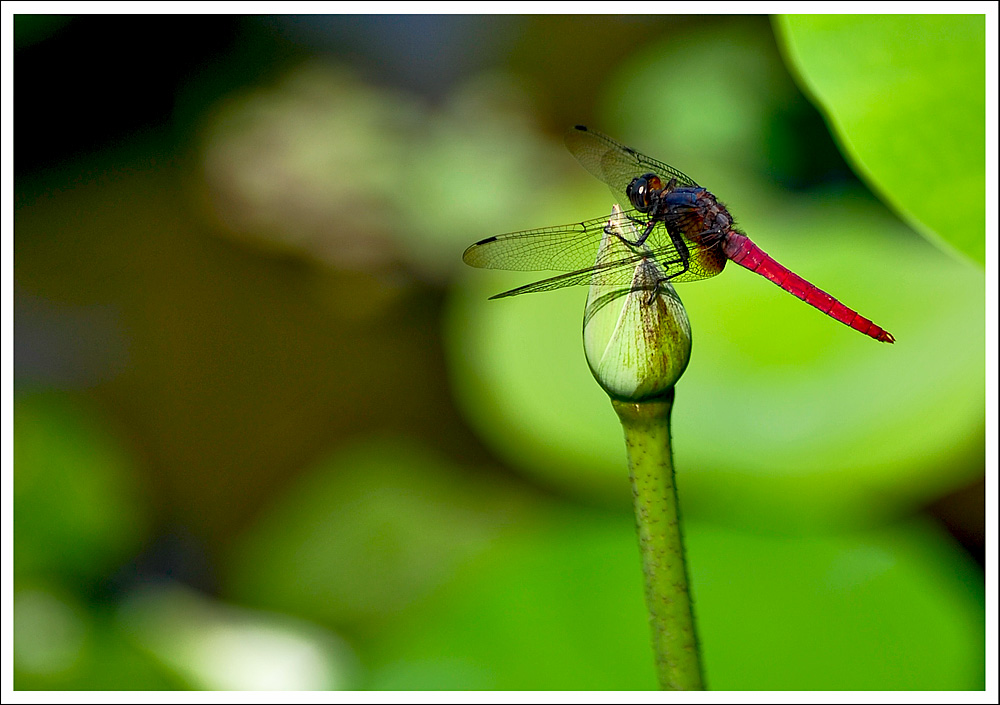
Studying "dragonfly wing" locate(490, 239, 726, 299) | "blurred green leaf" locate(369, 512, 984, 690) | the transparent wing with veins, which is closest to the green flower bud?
"dragonfly wing" locate(490, 239, 726, 299)

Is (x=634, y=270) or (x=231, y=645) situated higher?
(x=634, y=270)

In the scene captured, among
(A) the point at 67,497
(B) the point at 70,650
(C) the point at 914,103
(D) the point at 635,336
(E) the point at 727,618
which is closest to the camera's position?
(D) the point at 635,336

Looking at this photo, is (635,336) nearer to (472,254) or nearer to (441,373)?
(472,254)

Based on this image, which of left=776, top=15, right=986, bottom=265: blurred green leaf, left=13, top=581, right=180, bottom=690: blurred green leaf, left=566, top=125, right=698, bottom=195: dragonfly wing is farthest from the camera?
left=13, top=581, right=180, bottom=690: blurred green leaf

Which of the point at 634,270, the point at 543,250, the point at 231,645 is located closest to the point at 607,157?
the point at 543,250

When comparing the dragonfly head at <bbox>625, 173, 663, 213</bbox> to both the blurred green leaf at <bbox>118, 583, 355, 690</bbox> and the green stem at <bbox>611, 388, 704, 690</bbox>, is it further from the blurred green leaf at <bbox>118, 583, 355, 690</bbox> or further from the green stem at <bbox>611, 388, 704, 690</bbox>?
the blurred green leaf at <bbox>118, 583, 355, 690</bbox>

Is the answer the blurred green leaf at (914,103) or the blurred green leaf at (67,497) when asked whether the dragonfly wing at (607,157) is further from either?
the blurred green leaf at (67,497)

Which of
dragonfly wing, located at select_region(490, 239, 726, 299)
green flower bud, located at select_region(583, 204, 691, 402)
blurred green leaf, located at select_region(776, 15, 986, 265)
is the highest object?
blurred green leaf, located at select_region(776, 15, 986, 265)
